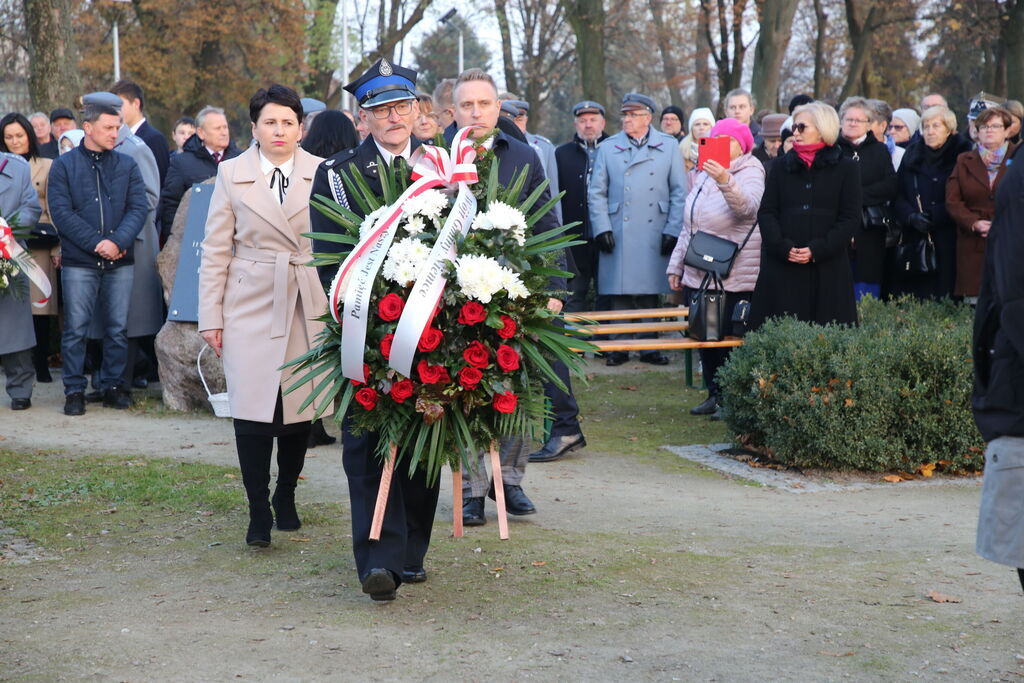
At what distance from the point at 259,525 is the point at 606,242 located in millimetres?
6312

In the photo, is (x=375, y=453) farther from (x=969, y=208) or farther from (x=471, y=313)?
(x=969, y=208)

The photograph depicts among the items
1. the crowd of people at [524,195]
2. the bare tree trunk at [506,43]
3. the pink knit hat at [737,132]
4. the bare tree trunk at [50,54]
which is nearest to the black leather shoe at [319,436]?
the crowd of people at [524,195]

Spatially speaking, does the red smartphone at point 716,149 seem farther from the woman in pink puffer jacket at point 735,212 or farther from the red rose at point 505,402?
the red rose at point 505,402

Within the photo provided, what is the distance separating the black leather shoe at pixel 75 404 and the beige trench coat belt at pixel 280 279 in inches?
175

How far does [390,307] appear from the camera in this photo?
4938 mm

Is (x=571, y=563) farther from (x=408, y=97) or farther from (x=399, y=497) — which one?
(x=408, y=97)

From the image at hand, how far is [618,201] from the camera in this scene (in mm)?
11875

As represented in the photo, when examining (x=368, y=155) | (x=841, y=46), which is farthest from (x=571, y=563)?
(x=841, y=46)

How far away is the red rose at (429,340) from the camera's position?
16.2ft

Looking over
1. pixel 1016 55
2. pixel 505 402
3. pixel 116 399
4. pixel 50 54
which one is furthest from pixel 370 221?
pixel 1016 55

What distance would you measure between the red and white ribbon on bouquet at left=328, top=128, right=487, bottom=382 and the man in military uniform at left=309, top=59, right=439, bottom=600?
19cm

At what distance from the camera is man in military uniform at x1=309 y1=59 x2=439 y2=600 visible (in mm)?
5199

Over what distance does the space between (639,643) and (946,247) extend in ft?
23.3

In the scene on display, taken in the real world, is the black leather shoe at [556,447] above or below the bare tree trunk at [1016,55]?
below
